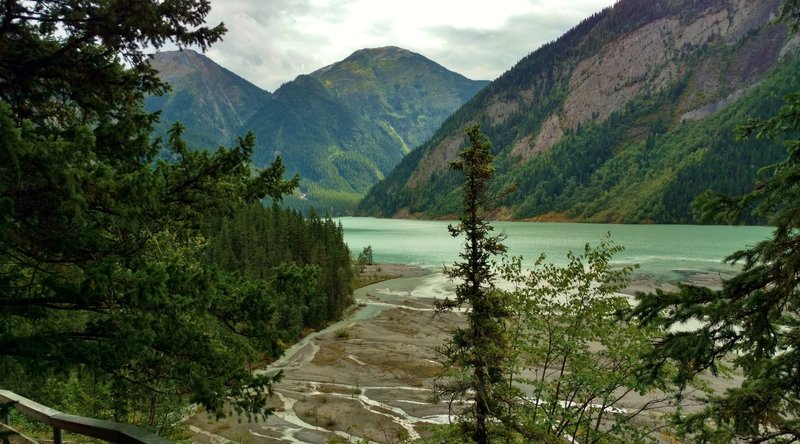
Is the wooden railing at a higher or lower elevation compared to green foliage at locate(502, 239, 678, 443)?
higher

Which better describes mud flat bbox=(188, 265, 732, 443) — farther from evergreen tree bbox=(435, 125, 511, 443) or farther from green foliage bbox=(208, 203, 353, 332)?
evergreen tree bbox=(435, 125, 511, 443)

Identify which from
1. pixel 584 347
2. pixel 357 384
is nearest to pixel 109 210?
pixel 584 347

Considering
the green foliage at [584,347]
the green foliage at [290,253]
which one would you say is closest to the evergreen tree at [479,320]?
the green foliage at [584,347]

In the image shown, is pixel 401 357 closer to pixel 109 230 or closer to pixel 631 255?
pixel 109 230

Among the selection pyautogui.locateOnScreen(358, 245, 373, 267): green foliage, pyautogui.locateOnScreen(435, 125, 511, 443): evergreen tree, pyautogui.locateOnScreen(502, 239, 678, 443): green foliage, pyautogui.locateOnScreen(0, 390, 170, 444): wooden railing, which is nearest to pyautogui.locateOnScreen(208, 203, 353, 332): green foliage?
pyautogui.locateOnScreen(358, 245, 373, 267): green foliage

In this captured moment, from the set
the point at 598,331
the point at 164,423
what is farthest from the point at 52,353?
the point at 164,423

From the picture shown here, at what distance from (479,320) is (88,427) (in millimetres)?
11701

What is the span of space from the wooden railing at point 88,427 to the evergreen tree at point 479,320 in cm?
1102

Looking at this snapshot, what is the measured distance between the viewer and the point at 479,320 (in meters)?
14.8

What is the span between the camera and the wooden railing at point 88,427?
3.96m

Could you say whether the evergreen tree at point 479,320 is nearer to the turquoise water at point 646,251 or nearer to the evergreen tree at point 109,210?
the evergreen tree at point 109,210

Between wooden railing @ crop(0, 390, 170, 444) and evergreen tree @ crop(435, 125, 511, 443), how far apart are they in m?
11.0

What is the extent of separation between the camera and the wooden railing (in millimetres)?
3964

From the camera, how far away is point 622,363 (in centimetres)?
1405
